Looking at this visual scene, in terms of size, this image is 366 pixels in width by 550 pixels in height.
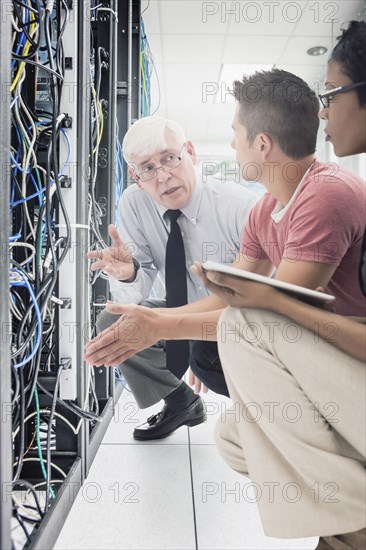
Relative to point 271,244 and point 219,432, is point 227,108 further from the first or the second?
point 219,432

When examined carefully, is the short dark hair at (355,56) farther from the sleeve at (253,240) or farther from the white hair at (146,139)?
the white hair at (146,139)

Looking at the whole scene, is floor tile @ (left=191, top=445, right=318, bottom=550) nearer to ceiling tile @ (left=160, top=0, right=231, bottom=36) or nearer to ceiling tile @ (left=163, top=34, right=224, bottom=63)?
ceiling tile @ (left=160, top=0, right=231, bottom=36)

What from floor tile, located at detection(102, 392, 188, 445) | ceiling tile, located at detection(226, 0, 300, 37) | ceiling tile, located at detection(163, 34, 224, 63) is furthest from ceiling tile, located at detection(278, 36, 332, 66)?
floor tile, located at detection(102, 392, 188, 445)

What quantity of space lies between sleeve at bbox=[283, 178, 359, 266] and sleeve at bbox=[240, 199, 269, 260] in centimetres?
32

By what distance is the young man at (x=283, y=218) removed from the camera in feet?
3.30

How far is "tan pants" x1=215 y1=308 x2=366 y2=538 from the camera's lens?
838 millimetres

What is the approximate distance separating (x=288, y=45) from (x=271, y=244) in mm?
3402

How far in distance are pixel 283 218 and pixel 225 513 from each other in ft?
2.54

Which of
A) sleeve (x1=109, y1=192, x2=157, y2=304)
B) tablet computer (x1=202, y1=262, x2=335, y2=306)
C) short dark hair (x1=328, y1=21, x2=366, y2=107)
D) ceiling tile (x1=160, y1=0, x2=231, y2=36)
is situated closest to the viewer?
tablet computer (x1=202, y1=262, x2=335, y2=306)

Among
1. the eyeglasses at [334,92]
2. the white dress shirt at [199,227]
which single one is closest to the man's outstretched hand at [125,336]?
the white dress shirt at [199,227]

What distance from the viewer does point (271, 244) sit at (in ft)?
4.24

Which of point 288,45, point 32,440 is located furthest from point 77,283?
point 288,45

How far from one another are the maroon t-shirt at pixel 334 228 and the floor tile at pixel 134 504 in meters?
0.66

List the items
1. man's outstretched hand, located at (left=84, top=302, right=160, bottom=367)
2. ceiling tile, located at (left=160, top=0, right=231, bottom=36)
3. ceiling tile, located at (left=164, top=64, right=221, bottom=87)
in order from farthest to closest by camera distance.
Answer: ceiling tile, located at (left=164, top=64, right=221, bottom=87) < ceiling tile, located at (left=160, top=0, right=231, bottom=36) < man's outstretched hand, located at (left=84, top=302, right=160, bottom=367)
